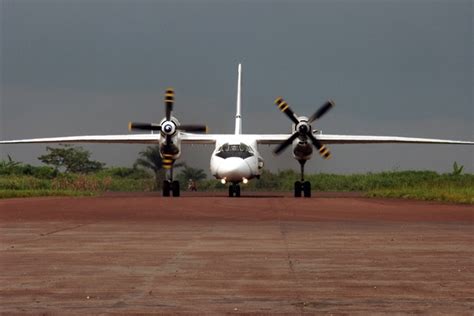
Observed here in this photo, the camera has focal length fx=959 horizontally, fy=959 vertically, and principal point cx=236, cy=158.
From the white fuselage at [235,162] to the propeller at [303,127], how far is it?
138cm

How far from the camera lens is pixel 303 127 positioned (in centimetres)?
4572

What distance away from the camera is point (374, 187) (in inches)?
2800

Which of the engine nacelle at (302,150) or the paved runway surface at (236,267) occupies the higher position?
the engine nacelle at (302,150)

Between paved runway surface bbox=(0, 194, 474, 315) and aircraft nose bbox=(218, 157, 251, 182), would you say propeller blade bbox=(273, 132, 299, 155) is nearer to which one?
aircraft nose bbox=(218, 157, 251, 182)

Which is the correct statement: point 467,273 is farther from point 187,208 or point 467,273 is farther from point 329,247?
point 187,208

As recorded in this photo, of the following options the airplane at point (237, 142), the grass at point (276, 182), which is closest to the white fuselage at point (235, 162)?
the airplane at point (237, 142)

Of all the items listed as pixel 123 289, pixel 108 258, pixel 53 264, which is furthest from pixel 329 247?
pixel 123 289

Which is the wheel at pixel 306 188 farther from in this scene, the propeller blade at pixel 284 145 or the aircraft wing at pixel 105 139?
the aircraft wing at pixel 105 139

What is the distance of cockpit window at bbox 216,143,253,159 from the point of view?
4581 cm

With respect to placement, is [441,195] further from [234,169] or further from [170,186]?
[170,186]

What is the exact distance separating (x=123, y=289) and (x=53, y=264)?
296 centimetres

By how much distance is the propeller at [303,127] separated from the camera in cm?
4588

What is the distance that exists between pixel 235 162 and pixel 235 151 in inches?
45.5

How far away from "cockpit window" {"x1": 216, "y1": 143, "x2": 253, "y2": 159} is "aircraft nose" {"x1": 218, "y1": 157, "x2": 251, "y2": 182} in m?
0.42
